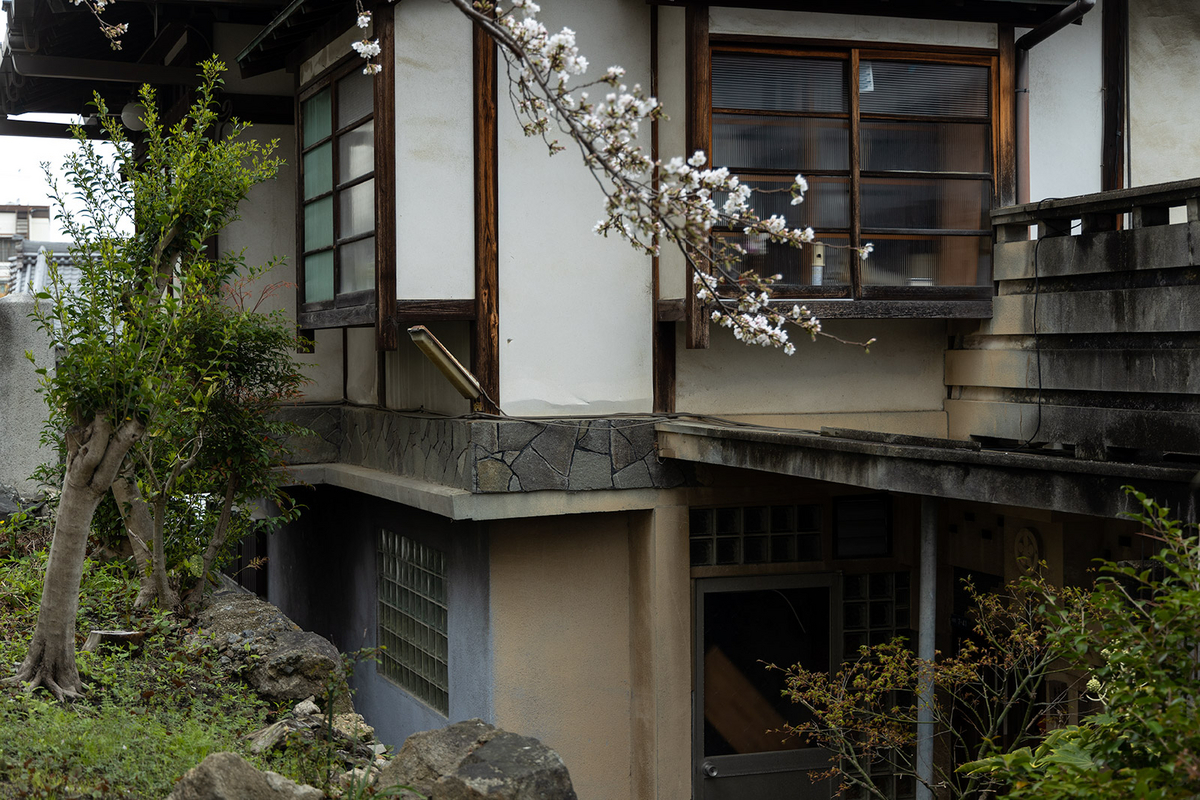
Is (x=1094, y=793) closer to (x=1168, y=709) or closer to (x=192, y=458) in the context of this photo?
(x=1168, y=709)

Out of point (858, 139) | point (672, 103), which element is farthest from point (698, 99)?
point (858, 139)

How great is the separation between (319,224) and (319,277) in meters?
0.47

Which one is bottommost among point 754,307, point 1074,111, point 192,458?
point 192,458

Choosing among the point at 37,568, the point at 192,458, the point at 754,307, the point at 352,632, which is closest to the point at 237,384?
the point at 192,458

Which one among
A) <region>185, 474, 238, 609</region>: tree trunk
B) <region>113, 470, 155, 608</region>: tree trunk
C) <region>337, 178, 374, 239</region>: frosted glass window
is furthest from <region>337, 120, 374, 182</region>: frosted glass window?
<region>113, 470, 155, 608</region>: tree trunk

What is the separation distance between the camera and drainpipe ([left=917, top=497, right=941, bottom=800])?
653 cm

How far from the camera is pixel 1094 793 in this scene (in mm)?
3520

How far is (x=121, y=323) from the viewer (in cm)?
770

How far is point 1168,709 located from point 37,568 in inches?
347

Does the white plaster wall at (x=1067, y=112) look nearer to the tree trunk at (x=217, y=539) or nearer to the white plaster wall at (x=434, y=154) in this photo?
the white plaster wall at (x=434, y=154)

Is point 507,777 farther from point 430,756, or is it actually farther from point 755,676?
point 755,676

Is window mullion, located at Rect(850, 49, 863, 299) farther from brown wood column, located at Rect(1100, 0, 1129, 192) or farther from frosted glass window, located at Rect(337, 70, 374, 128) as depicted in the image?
frosted glass window, located at Rect(337, 70, 374, 128)

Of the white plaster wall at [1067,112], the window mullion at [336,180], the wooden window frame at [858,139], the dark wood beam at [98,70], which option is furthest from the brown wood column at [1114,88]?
the dark wood beam at [98,70]

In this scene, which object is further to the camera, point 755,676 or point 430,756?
point 755,676
